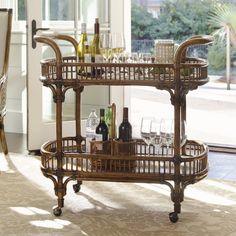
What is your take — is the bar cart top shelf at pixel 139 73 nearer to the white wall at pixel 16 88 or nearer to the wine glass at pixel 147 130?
the wine glass at pixel 147 130

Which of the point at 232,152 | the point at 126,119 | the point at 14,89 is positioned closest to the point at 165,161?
the point at 126,119

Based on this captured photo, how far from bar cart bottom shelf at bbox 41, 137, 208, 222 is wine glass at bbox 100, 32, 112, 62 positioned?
496 mm

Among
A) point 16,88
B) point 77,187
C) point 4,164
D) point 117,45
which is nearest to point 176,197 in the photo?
point 77,187

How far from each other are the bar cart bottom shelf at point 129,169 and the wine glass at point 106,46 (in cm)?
50

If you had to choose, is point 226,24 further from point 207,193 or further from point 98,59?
point 98,59

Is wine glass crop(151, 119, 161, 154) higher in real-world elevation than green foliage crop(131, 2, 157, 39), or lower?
lower

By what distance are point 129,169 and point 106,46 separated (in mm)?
724

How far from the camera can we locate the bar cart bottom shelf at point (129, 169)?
324cm

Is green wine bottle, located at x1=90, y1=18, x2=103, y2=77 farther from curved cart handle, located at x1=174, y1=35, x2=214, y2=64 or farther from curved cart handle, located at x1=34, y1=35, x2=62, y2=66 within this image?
curved cart handle, located at x1=174, y1=35, x2=214, y2=64

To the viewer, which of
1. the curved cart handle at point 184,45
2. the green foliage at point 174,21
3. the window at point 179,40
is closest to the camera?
the curved cart handle at point 184,45

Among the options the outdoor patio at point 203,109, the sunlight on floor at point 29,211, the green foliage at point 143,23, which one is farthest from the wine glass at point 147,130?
the green foliage at point 143,23

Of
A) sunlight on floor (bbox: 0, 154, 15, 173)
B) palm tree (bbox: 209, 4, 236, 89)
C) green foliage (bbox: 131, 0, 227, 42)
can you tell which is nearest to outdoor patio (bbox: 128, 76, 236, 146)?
palm tree (bbox: 209, 4, 236, 89)

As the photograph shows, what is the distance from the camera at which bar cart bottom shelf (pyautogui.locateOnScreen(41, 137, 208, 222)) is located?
3.24 meters

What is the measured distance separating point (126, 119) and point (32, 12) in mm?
1810
